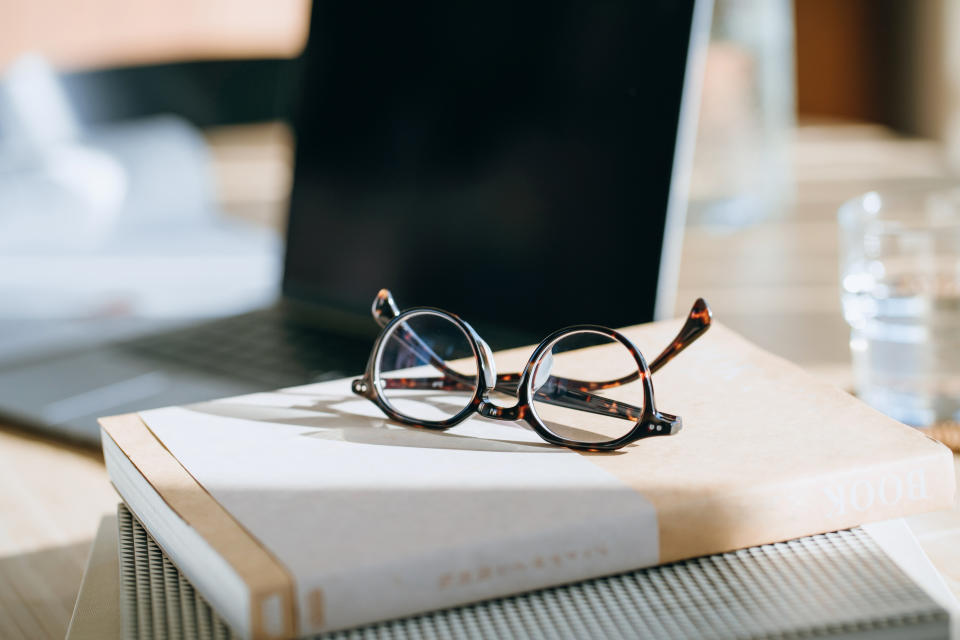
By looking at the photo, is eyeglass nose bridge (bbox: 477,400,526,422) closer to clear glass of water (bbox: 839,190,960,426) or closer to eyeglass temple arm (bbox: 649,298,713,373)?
eyeglass temple arm (bbox: 649,298,713,373)

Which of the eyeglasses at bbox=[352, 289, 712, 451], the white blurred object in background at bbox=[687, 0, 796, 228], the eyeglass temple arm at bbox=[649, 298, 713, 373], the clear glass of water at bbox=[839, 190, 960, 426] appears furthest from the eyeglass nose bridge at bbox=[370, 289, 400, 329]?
the white blurred object in background at bbox=[687, 0, 796, 228]

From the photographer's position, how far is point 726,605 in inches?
10.9

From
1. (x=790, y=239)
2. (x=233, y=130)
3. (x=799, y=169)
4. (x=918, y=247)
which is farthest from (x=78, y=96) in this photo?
(x=918, y=247)

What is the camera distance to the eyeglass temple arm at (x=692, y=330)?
0.36m

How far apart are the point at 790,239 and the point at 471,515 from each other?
819mm

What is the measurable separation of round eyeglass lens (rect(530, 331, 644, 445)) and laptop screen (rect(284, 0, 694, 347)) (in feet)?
0.43

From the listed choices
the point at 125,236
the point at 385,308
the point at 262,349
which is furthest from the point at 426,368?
the point at 125,236

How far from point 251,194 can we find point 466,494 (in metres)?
1.32

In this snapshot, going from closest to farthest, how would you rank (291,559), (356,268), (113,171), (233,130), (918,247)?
1. (291,559)
2. (918,247)
3. (356,268)
4. (113,171)
5. (233,130)

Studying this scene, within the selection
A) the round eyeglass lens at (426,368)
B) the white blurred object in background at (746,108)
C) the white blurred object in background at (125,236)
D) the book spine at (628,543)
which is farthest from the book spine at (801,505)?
the white blurred object in background at (746,108)

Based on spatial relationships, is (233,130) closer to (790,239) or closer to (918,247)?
(790,239)

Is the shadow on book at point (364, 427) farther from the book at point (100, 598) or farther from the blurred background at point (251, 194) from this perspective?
the blurred background at point (251, 194)

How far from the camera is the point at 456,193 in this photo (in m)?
0.65

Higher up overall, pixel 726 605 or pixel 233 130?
pixel 726 605
